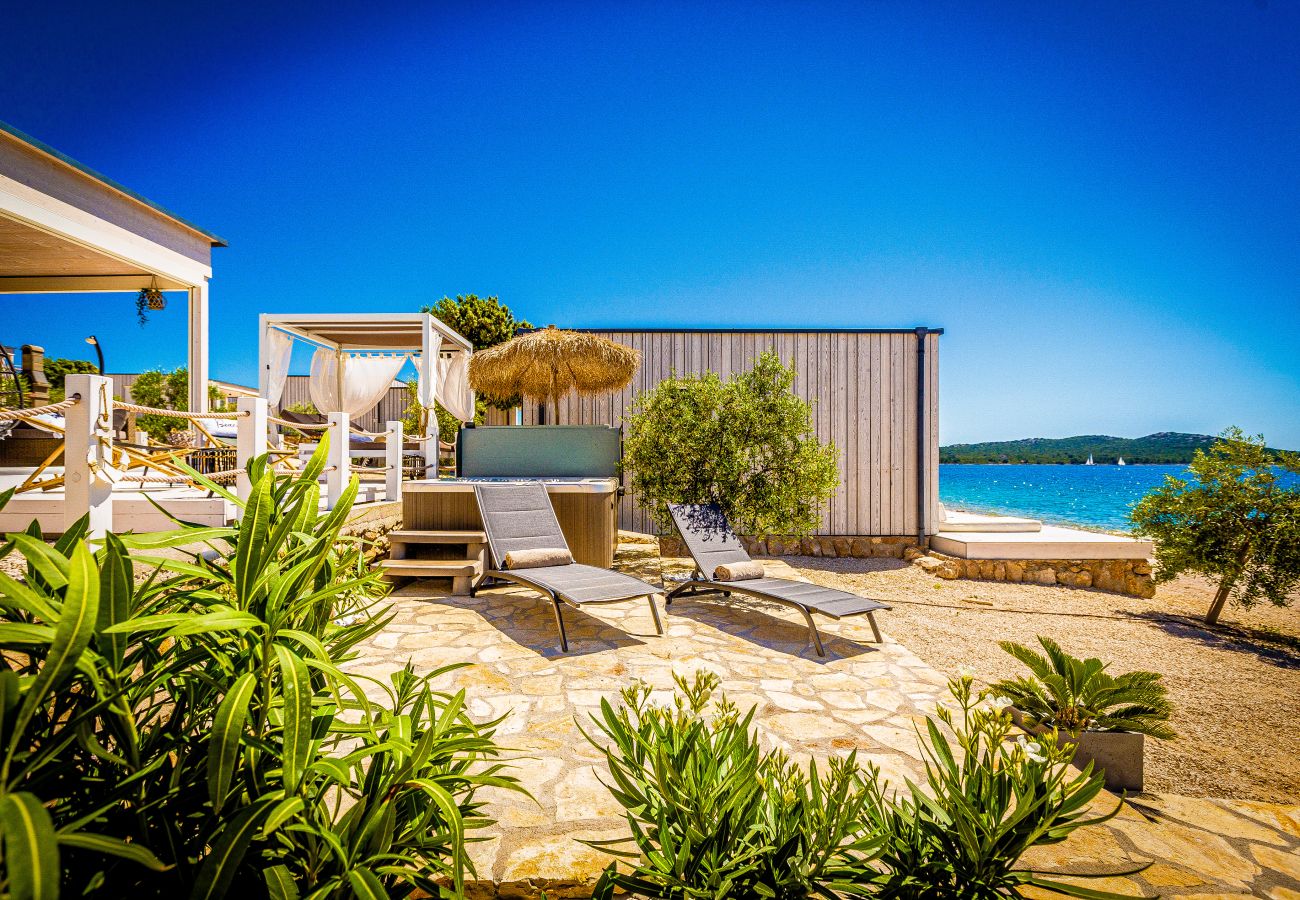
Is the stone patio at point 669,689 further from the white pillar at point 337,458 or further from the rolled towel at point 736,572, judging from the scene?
the white pillar at point 337,458

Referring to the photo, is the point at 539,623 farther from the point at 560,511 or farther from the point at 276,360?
the point at 276,360

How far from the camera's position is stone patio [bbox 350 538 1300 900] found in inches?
67.8

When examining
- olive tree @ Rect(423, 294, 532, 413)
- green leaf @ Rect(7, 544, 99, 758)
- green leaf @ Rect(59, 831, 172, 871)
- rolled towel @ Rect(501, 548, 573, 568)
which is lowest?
rolled towel @ Rect(501, 548, 573, 568)

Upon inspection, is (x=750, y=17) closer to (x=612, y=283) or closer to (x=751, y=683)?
(x=751, y=683)

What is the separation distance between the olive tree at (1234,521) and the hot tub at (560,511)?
597 centimetres

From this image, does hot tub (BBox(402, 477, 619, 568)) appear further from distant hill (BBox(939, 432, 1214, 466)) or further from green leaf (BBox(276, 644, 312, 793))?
distant hill (BBox(939, 432, 1214, 466))

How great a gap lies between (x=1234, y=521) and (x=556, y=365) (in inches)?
296

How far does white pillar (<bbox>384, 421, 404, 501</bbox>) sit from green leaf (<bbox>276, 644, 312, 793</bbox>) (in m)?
5.76

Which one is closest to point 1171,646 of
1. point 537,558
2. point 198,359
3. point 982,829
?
point 982,829

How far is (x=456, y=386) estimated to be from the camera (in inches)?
313

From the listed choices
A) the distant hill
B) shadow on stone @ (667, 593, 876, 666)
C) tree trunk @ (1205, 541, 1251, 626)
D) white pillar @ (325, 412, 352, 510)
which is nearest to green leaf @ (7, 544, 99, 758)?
shadow on stone @ (667, 593, 876, 666)

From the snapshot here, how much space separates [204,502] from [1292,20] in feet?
59.3

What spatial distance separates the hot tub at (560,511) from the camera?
5461 millimetres

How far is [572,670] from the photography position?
324 centimetres
